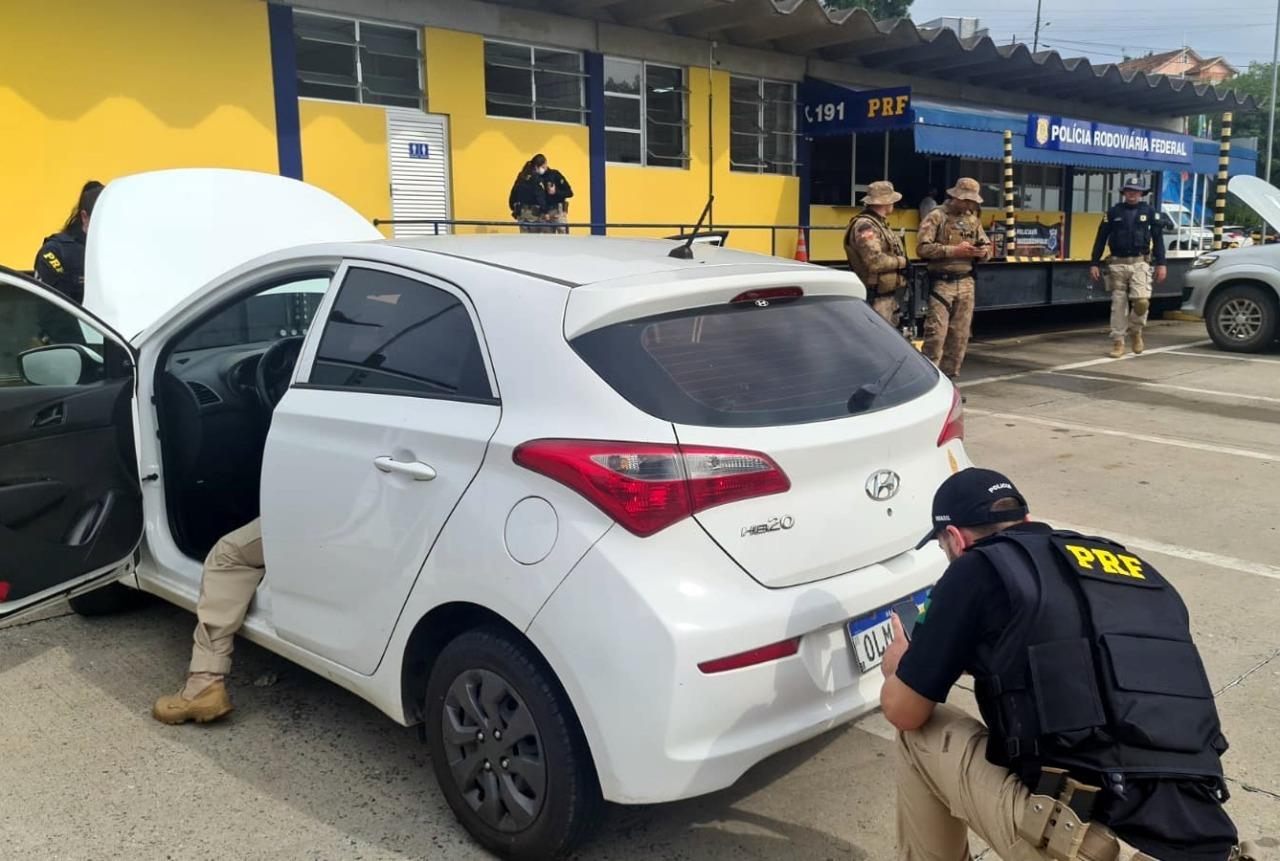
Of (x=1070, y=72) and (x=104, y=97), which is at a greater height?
(x=1070, y=72)

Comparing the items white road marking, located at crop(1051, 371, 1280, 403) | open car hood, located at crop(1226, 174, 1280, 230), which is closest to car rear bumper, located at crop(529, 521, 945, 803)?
white road marking, located at crop(1051, 371, 1280, 403)

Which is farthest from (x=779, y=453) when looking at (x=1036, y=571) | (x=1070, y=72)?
(x=1070, y=72)

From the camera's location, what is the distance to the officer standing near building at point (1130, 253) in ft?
38.1

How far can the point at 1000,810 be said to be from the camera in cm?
215

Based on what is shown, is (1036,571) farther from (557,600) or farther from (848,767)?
(848,767)

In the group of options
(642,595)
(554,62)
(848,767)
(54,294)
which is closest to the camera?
(642,595)

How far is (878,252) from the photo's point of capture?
8.89 meters

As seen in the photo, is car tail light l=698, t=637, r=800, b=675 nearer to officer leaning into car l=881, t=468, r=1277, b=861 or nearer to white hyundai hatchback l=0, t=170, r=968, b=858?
white hyundai hatchback l=0, t=170, r=968, b=858

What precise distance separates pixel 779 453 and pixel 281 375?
221 cm

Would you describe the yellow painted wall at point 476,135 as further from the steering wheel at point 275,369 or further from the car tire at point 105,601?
the steering wheel at point 275,369

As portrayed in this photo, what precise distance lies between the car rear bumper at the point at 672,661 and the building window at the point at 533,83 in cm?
1142

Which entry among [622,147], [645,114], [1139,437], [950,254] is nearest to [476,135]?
[622,147]

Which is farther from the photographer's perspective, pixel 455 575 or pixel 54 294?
pixel 54 294

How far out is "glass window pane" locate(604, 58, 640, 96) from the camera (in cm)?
1409
